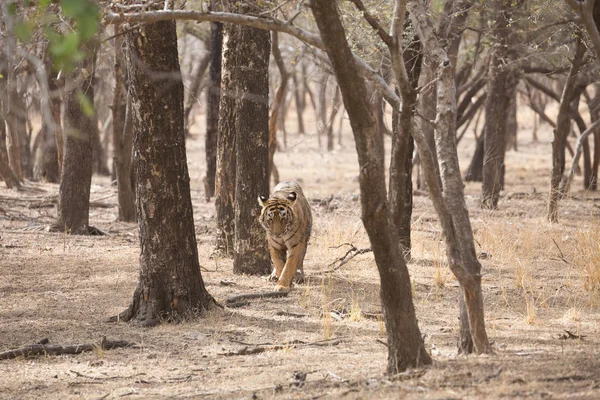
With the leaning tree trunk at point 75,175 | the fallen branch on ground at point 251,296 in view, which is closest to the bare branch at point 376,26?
the fallen branch on ground at point 251,296

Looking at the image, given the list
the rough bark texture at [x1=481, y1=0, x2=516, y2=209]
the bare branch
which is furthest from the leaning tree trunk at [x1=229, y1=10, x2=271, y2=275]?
the rough bark texture at [x1=481, y1=0, x2=516, y2=209]

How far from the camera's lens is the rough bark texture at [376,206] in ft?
14.7

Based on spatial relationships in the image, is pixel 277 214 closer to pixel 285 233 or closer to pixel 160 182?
pixel 285 233

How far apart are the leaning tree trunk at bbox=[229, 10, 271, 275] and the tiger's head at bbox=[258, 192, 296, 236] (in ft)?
1.69

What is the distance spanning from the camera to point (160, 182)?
6922mm

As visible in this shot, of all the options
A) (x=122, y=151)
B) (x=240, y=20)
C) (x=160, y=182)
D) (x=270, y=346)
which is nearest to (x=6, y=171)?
(x=122, y=151)

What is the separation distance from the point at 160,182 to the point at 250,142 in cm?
198

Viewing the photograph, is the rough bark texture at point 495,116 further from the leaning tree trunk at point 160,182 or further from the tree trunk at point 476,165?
the leaning tree trunk at point 160,182

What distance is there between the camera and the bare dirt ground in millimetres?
4814

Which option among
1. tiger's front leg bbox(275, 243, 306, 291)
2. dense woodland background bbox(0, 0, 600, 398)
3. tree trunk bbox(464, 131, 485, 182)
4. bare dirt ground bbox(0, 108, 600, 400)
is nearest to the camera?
dense woodland background bbox(0, 0, 600, 398)

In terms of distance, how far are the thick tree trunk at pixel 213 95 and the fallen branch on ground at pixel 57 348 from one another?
8897 mm

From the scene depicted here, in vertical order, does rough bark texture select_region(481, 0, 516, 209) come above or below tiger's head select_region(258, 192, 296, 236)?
above

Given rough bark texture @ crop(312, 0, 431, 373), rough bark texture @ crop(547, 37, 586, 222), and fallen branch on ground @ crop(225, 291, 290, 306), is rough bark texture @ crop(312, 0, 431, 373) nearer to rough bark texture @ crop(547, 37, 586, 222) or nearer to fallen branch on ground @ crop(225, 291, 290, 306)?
fallen branch on ground @ crop(225, 291, 290, 306)

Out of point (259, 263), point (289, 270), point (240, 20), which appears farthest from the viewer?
point (259, 263)
